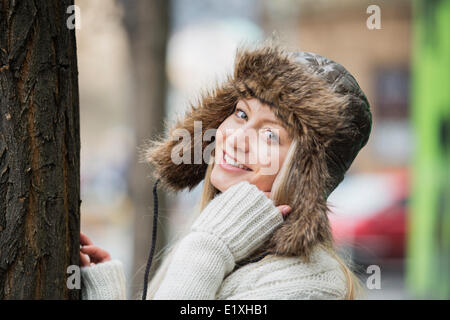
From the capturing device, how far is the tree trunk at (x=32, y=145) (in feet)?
4.61

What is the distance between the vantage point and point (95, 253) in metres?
1.82

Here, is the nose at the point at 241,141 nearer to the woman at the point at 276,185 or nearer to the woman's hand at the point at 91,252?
the woman at the point at 276,185

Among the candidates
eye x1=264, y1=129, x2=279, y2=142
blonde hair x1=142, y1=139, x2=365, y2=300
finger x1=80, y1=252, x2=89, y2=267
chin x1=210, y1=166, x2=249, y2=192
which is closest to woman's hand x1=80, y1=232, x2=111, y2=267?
finger x1=80, y1=252, x2=89, y2=267

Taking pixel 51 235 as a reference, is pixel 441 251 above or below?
below

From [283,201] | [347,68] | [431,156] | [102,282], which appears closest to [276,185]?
[283,201]

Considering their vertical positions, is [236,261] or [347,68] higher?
[347,68]

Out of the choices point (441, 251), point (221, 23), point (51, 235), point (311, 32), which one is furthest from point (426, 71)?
point (311, 32)

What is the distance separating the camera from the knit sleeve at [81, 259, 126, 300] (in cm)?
171

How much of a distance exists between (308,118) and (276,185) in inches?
8.5

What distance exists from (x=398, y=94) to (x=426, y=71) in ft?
23.1

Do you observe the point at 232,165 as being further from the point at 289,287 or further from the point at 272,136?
the point at 289,287

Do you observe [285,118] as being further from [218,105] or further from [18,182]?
[18,182]

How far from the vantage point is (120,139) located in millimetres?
14547

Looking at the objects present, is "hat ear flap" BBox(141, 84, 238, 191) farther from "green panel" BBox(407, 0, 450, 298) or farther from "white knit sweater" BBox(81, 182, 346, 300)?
"green panel" BBox(407, 0, 450, 298)
